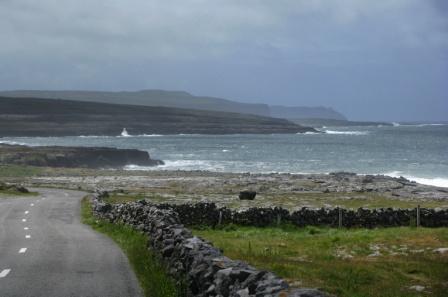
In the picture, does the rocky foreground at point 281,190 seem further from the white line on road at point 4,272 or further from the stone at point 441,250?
the white line on road at point 4,272

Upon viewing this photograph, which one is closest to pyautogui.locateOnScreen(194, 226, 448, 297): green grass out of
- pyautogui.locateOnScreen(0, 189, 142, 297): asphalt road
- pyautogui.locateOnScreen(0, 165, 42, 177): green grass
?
pyautogui.locateOnScreen(0, 189, 142, 297): asphalt road

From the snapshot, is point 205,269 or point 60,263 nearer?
point 205,269

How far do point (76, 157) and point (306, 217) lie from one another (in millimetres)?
109390

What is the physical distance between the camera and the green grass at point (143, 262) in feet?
47.5

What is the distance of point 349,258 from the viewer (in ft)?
74.7

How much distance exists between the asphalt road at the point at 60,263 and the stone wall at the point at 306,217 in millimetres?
6206

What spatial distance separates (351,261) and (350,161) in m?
126

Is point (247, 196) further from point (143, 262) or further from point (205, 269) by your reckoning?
point (205, 269)

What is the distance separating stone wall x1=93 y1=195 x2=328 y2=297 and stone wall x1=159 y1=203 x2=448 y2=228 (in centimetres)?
1255

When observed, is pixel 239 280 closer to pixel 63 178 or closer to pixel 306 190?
pixel 306 190

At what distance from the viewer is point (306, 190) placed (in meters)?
71.9

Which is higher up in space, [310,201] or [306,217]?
[306,217]

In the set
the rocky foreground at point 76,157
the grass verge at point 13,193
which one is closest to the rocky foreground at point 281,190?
the grass verge at point 13,193

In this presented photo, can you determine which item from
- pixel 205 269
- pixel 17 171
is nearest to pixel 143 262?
pixel 205 269
